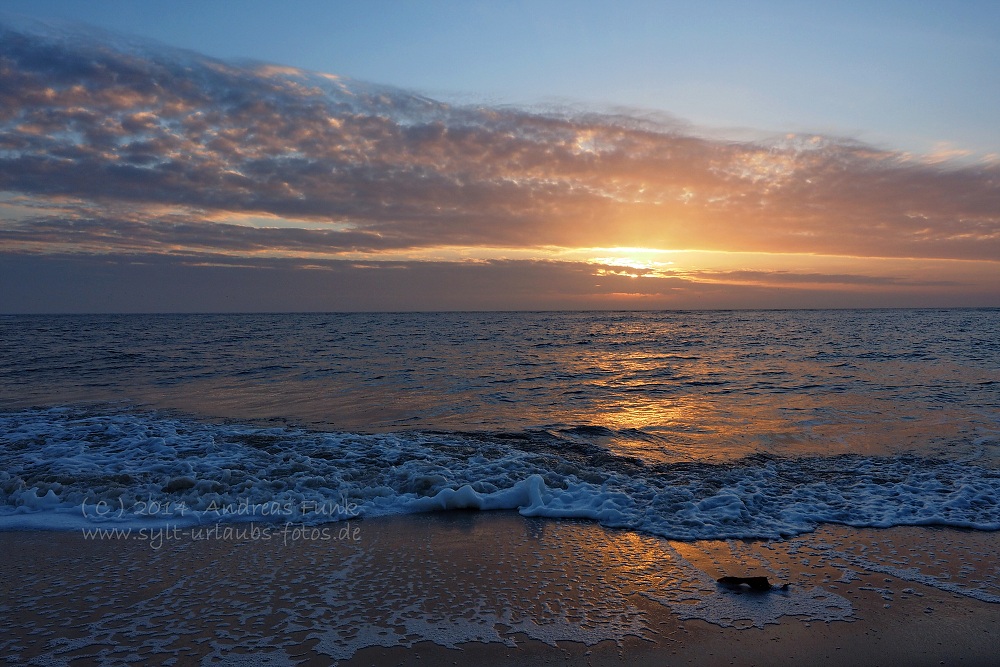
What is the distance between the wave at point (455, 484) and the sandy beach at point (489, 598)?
Answer: 59 cm

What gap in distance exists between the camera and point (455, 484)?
26.9ft

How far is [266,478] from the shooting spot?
28.2ft

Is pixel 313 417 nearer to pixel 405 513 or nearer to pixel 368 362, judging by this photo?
pixel 405 513

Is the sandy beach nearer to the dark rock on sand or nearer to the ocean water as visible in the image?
the dark rock on sand

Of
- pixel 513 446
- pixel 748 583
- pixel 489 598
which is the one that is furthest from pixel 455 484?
pixel 748 583

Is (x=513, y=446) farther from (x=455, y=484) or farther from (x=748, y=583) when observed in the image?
(x=748, y=583)

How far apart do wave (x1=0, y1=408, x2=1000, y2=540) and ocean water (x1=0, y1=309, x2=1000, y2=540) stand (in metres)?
0.04

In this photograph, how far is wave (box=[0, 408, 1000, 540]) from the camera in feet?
23.5

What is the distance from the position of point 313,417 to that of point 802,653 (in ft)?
37.0

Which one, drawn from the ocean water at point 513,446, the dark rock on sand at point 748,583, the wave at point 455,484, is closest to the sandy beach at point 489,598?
the dark rock on sand at point 748,583

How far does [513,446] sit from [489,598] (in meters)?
5.88

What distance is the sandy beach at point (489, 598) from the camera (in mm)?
4188

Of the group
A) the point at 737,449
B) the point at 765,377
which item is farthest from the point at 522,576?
the point at 765,377

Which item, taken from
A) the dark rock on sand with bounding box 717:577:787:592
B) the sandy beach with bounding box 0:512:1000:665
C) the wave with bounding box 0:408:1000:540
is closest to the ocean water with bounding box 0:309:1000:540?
the wave with bounding box 0:408:1000:540
